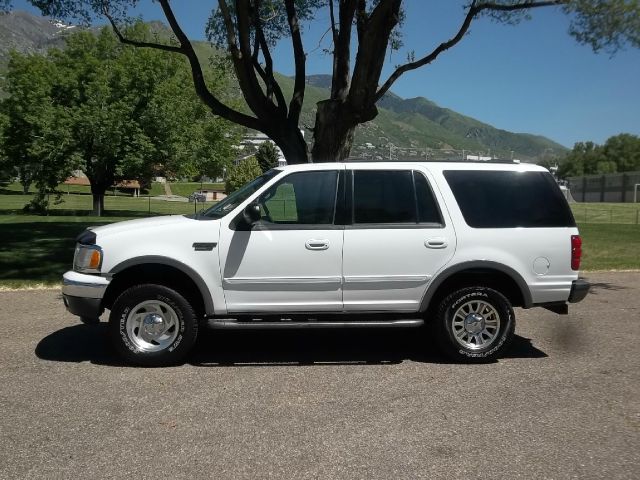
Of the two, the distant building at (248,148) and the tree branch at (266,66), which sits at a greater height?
the distant building at (248,148)

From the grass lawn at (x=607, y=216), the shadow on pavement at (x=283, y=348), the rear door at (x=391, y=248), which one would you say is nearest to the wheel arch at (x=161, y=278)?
the shadow on pavement at (x=283, y=348)

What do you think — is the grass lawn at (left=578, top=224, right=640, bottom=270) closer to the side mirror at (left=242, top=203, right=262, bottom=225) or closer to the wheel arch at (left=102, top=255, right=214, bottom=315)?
the side mirror at (left=242, top=203, right=262, bottom=225)

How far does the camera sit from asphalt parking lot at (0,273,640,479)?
385 centimetres

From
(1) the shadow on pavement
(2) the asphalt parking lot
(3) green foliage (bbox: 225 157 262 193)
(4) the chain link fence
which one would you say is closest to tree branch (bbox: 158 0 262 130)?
(1) the shadow on pavement

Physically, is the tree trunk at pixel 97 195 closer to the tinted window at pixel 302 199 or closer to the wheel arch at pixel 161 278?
the wheel arch at pixel 161 278

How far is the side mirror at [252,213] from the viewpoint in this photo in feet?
18.8

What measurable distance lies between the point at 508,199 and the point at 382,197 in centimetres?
129

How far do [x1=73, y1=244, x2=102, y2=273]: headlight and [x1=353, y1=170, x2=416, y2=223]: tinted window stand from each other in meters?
2.45

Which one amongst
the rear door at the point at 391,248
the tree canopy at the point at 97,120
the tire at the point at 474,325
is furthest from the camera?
the tree canopy at the point at 97,120

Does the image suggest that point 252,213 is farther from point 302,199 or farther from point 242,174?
point 242,174

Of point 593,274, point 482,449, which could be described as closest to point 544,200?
point 482,449

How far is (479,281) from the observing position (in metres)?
6.20

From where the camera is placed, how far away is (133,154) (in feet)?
112

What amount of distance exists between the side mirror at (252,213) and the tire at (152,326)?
96 cm
